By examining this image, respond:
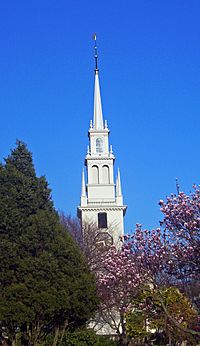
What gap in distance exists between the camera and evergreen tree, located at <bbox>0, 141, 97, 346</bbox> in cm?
1762

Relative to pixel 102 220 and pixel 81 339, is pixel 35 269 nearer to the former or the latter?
pixel 81 339

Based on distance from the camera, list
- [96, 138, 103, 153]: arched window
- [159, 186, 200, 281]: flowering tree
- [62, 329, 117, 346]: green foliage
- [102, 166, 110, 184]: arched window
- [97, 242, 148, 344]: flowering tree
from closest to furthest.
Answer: [159, 186, 200, 281]: flowering tree → [62, 329, 117, 346]: green foliage → [97, 242, 148, 344]: flowering tree → [102, 166, 110, 184]: arched window → [96, 138, 103, 153]: arched window

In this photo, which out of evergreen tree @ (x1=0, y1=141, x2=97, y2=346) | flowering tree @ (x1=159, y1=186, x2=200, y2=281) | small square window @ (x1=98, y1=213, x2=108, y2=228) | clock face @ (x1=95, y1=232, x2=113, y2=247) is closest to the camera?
flowering tree @ (x1=159, y1=186, x2=200, y2=281)

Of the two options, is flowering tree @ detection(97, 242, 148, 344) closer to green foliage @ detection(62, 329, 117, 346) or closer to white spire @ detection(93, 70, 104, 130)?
green foliage @ detection(62, 329, 117, 346)

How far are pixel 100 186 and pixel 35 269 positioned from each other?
139 ft

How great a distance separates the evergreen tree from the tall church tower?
35.8 metres

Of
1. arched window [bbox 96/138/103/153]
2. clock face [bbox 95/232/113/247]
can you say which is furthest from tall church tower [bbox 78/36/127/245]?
clock face [bbox 95/232/113/247]

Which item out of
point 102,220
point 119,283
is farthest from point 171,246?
point 102,220

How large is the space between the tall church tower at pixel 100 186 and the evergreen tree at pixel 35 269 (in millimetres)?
35754

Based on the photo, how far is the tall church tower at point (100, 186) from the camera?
190ft

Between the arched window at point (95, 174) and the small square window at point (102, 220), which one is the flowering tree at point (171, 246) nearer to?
the small square window at point (102, 220)

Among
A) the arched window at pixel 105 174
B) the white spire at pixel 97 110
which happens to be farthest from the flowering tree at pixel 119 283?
the white spire at pixel 97 110

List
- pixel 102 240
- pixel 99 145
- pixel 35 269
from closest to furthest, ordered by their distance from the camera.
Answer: pixel 35 269 < pixel 102 240 < pixel 99 145

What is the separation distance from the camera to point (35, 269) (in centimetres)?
1805
